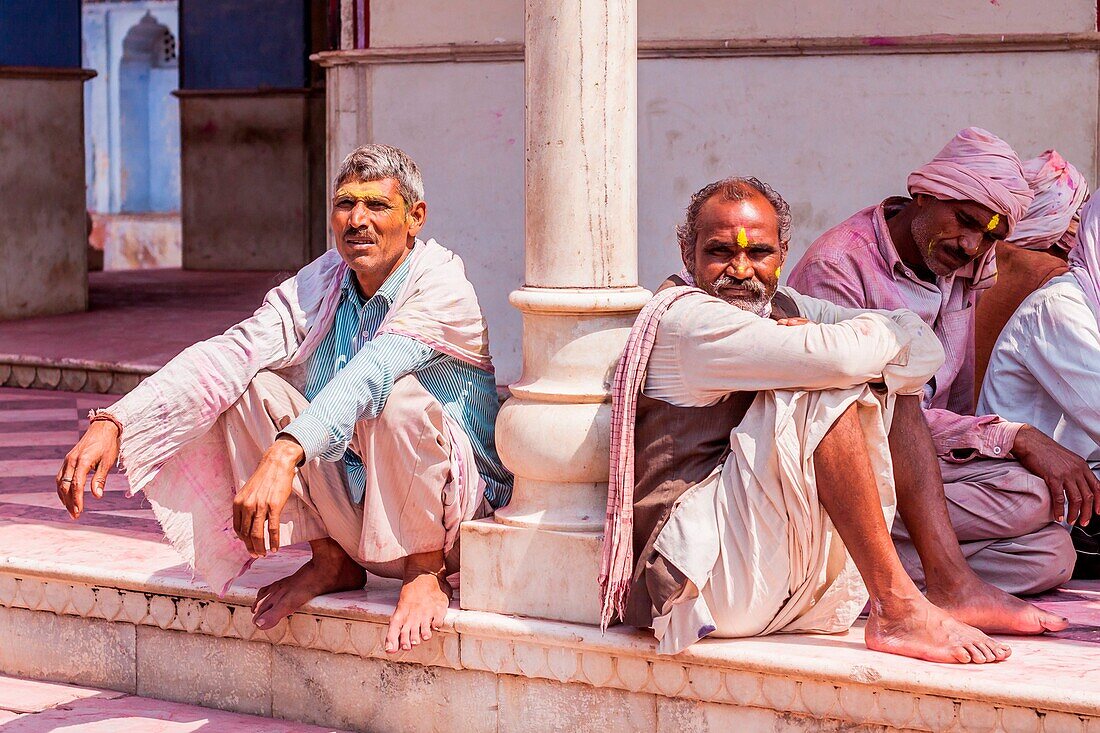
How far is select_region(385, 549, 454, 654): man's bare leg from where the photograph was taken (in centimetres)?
345

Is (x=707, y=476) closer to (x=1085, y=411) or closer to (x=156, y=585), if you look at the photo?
(x=1085, y=411)

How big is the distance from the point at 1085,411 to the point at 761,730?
1288 millimetres

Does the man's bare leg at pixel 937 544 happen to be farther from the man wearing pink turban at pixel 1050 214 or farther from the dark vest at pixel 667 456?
the man wearing pink turban at pixel 1050 214

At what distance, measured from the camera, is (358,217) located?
147 inches

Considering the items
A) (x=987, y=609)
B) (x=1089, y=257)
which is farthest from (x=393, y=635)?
(x=1089, y=257)

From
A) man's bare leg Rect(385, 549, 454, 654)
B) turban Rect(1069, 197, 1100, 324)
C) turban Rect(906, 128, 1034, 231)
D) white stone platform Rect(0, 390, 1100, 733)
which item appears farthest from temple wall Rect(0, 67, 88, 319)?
turban Rect(1069, 197, 1100, 324)

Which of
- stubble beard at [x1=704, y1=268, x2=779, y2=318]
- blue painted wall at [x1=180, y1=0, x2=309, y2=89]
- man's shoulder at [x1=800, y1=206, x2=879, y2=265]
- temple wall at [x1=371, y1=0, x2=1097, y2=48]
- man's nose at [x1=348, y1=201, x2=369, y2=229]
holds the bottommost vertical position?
stubble beard at [x1=704, y1=268, x2=779, y2=318]

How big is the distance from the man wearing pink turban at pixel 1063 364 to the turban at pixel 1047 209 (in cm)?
54

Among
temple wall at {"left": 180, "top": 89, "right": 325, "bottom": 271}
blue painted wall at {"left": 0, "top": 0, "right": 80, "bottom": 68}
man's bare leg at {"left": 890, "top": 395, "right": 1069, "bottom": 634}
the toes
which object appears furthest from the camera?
temple wall at {"left": 180, "top": 89, "right": 325, "bottom": 271}

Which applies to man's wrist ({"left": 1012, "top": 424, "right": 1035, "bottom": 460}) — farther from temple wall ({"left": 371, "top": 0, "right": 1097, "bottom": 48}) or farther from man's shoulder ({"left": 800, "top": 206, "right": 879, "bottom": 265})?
temple wall ({"left": 371, "top": 0, "right": 1097, "bottom": 48})


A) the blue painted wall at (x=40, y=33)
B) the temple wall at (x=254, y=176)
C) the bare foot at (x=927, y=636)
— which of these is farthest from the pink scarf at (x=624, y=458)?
the temple wall at (x=254, y=176)

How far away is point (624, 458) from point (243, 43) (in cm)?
1170

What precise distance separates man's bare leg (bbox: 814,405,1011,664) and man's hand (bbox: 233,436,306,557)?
3.66 feet

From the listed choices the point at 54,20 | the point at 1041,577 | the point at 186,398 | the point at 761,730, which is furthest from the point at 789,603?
the point at 54,20
